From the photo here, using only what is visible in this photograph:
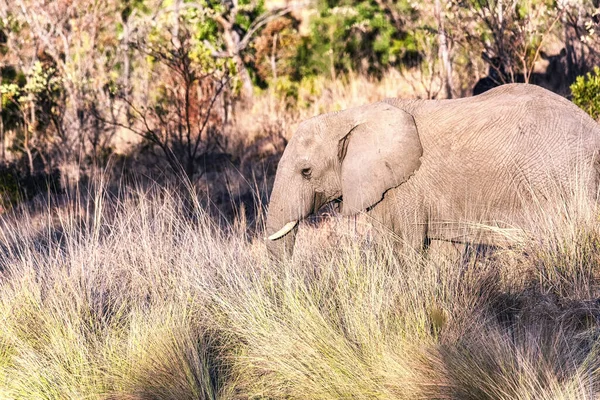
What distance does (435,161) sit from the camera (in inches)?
250

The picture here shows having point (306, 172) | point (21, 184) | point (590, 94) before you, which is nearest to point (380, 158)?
point (306, 172)

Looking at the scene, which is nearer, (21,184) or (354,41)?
(21,184)

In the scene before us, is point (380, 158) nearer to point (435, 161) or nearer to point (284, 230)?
point (435, 161)

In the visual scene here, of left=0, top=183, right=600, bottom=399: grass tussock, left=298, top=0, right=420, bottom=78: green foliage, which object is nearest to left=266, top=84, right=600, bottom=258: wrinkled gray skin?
left=0, top=183, right=600, bottom=399: grass tussock

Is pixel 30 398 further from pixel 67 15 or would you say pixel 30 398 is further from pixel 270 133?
pixel 270 133

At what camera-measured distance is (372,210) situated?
21.2 feet

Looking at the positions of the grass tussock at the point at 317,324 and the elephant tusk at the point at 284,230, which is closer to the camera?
the grass tussock at the point at 317,324

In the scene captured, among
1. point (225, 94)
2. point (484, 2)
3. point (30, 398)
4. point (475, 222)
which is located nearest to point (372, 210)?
point (475, 222)

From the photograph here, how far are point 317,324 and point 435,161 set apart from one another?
1.94 meters

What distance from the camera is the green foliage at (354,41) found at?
63.8ft

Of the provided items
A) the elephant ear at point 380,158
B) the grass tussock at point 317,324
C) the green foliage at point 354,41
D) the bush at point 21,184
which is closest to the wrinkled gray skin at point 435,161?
the elephant ear at point 380,158

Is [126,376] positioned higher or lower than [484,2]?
lower

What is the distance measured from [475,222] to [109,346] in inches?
98.8

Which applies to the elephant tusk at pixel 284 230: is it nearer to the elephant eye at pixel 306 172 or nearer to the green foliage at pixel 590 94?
the elephant eye at pixel 306 172
